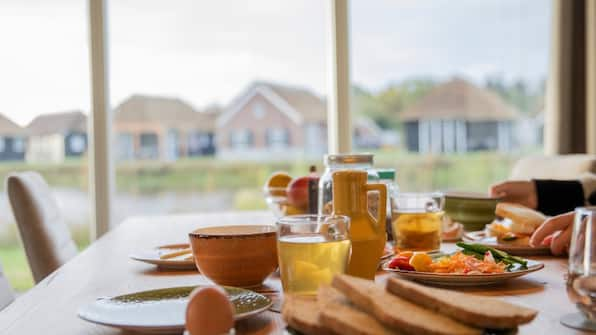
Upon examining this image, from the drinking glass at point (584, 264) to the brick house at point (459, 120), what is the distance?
3.47 metres

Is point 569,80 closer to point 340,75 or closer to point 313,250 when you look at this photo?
point 340,75

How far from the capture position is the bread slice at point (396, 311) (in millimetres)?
713

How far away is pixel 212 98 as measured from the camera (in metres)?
4.09

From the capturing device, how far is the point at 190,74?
159 inches

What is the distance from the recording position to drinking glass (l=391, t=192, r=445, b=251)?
4.93 feet

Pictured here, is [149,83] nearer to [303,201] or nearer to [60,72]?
[60,72]

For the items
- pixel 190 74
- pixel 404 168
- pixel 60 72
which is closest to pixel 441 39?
pixel 404 168

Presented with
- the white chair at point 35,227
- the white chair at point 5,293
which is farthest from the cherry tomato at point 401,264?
the white chair at point 35,227

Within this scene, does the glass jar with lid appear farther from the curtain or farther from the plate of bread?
the curtain

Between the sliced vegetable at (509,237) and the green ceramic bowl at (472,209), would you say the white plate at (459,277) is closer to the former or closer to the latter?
the sliced vegetable at (509,237)

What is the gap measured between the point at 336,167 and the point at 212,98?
9.11ft

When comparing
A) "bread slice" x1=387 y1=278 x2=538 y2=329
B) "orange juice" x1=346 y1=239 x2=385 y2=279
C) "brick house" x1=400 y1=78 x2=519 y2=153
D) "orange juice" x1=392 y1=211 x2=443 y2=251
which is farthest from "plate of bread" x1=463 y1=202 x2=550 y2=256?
"brick house" x1=400 y1=78 x2=519 y2=153

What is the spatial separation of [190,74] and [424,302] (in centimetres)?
343

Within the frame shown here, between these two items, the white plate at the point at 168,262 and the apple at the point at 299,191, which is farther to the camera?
the apple at the point at 299,191
